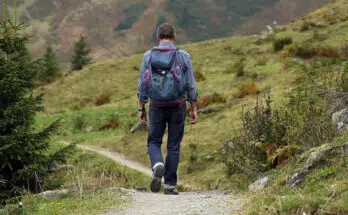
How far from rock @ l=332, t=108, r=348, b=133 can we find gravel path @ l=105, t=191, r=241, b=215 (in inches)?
73.5

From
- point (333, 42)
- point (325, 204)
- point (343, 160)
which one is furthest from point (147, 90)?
point (333, 42)

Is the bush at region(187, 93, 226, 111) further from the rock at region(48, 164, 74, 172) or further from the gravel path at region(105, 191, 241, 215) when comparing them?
the gravel path at region(105, 191, 241, 215)

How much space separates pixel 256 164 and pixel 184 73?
238cm

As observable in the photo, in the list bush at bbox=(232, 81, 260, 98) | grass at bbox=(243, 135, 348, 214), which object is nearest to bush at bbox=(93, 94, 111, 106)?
bush at bbox=(232, 81, 260, 98)

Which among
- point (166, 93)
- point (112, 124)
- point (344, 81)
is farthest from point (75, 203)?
point (112, 124)

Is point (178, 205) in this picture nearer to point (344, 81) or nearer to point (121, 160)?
point (344, 81)

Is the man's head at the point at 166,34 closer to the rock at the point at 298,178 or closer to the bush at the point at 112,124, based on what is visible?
the rock at the point at 298,178

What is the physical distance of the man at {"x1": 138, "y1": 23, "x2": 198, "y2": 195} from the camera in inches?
346

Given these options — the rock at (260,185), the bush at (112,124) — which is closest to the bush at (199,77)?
the bush at (112,124)

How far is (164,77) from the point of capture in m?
Result: 8.78

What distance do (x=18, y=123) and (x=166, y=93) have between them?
13.0 ft

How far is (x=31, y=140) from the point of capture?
1145 cm

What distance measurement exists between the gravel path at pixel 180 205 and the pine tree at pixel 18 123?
3264 mm

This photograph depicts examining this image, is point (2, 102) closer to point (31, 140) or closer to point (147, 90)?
point (31, 140)
